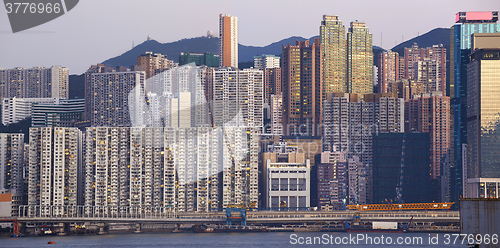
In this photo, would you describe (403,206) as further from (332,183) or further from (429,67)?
(429,67)

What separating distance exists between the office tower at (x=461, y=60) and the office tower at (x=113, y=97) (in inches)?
1288

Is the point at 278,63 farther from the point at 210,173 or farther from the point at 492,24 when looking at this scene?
the point at 210,173

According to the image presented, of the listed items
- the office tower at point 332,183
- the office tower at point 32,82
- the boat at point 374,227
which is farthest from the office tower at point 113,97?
the boat at point 374,227

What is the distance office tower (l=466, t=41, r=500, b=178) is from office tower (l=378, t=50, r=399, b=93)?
72.5 ft

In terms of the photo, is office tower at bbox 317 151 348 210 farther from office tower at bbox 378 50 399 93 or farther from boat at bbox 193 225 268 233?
office tower at bbox 378 50 399 93

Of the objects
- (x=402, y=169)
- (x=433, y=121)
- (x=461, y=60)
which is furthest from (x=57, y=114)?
(x=461, y=60)

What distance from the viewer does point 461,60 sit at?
265 feet

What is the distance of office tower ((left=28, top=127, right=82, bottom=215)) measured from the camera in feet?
184

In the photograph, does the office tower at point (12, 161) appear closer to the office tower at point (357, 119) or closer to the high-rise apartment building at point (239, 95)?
the high-rise apartment building at point (239, 95)

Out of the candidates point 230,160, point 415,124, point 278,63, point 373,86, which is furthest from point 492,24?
point 230,160

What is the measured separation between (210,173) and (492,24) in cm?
3745

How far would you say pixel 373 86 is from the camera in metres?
93.8

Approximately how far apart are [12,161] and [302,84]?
118ft

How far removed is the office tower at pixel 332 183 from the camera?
6694 centimetres
